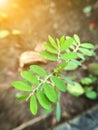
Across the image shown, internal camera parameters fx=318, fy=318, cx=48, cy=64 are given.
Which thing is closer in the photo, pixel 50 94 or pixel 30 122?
pixel 50 94

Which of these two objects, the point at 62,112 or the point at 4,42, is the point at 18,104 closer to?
the point at 62,112

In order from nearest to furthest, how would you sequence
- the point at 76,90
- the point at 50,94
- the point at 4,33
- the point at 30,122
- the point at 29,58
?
A: the point at 50,94 → the point at 30,122 → the point at 29,58 → the point at 76,90 → the point at 4,33

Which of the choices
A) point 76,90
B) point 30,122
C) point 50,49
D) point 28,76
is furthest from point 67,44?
point 76,90

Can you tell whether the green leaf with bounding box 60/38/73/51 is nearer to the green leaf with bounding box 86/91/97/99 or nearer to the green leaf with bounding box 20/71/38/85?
the green leaf with bounding box 20/71/38/85

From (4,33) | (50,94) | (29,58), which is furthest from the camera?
(4,33)

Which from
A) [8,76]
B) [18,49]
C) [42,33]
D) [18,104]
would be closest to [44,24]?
[42,33]

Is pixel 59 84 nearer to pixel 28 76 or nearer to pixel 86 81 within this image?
pixel 28 76

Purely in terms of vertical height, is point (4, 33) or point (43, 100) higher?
point (4, 33)

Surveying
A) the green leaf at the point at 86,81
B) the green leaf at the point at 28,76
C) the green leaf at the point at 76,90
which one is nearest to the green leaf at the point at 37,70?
the green leaf at the point at 28,76

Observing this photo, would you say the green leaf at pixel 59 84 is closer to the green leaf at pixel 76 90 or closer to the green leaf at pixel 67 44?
the green leaf at pixel 67 44
